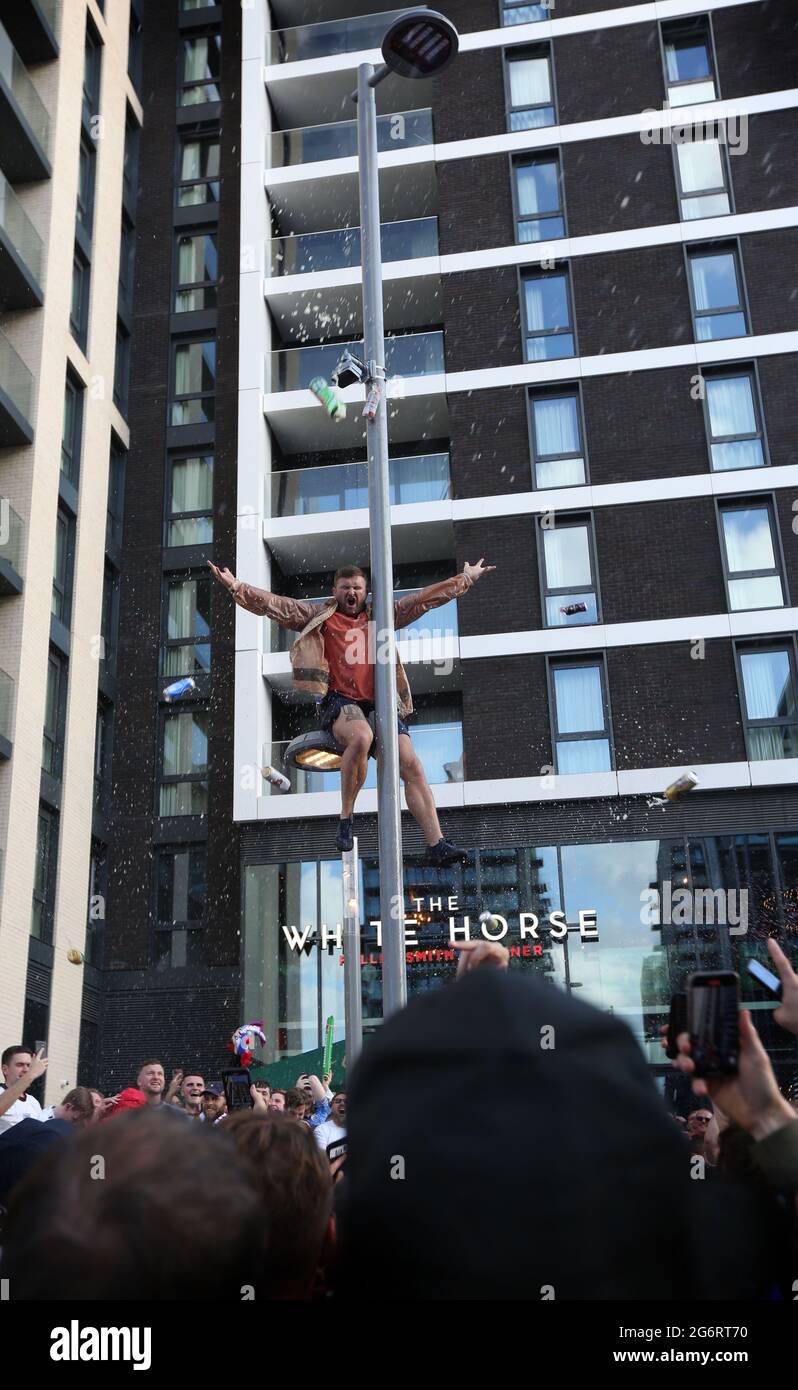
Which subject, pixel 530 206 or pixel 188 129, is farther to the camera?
pixel 188 129

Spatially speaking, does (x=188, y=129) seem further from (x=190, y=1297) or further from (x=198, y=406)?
(x=190, y=1297)

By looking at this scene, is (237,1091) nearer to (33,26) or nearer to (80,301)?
(80,301)

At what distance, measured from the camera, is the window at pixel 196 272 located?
32.5 m

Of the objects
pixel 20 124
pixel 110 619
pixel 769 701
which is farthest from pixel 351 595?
pixel 110 619

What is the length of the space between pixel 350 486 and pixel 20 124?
9287mm

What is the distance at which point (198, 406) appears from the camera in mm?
31734

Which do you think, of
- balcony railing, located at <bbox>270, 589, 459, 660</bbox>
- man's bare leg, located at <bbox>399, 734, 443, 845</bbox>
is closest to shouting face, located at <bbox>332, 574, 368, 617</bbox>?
man's bare leg, located at <bbox>399, 734, 443, 845</bbox>

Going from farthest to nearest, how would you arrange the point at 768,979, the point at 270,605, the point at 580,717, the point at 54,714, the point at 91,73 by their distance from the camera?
the point at 91,73, the point at 54,714, the point at 580,717, the point at 270,605, the point at 768,979

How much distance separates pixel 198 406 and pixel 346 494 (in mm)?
6387

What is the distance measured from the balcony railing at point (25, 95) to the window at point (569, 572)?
12.8m

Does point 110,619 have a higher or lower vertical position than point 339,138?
lower

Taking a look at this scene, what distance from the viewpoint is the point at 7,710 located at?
23.2 m

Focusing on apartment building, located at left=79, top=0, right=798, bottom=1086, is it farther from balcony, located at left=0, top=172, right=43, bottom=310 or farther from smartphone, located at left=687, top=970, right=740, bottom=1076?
smartphone, located at left=687, top=970, right=740, bottom=1076
